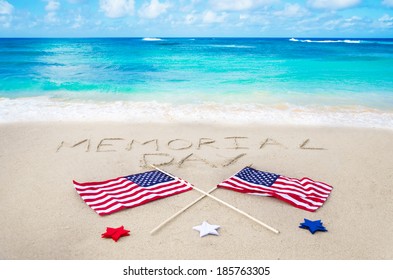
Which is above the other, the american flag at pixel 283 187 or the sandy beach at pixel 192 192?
the american flag at pixel 283 187

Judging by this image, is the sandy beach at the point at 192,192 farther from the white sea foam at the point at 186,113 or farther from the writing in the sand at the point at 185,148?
the white sea foam at the point at 186,113

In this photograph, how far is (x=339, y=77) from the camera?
19203 mm

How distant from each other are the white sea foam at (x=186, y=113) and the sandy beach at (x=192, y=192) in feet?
2.26

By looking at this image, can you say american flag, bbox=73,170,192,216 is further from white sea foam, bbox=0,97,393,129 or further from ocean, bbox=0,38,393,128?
ocean, bbox=0,38,393,128

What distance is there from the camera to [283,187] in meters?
5.30

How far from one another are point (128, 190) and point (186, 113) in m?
5.53

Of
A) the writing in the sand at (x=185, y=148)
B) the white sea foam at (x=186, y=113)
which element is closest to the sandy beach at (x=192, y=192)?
the writing in the sand at (x=185, y=148)

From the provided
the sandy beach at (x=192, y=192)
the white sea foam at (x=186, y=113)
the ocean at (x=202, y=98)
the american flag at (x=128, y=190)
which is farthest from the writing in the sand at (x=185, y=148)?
the ocean at (x=202, y=98)

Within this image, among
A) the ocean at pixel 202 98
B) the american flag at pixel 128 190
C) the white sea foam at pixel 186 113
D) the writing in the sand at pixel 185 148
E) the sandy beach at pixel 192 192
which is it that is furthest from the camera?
the ocean at pixel 202 98

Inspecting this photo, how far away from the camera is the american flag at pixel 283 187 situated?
495 cm

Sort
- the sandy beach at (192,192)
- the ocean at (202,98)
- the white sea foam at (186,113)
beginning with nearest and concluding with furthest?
1. the sandy beach at (192,192)
2. the white sea foam at (186,113)
3. the ocean at (202,98)

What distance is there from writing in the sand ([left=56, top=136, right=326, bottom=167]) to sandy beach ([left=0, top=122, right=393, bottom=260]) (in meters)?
0.02

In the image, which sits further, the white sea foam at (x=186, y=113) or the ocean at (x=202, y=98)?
the ocean at (x=202, y=98)

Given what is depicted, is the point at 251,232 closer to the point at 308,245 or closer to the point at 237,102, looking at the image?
the point at 308,245
